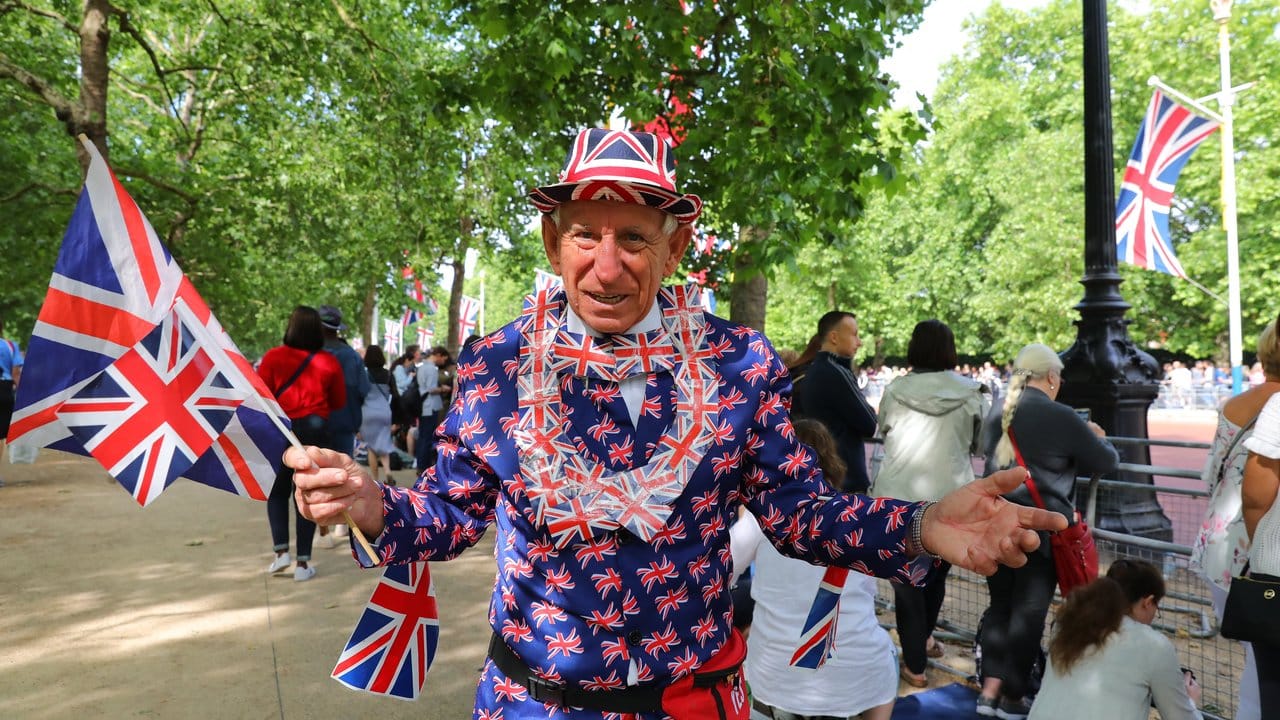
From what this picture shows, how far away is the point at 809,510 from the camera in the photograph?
196 centimetres

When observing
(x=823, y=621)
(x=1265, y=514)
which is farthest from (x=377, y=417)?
(x=1265, y=514)

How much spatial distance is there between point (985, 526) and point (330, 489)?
1.27 meters

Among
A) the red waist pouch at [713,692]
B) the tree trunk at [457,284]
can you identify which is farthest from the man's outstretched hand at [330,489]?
the tree trunk at [457,284]

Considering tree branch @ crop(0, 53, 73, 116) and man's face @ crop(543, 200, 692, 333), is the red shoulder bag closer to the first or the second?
man's face @ crop(543, 200, 692, 333)

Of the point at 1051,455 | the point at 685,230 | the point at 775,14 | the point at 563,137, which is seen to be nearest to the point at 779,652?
the point at 1051,455

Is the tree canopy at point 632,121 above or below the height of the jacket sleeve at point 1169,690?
above

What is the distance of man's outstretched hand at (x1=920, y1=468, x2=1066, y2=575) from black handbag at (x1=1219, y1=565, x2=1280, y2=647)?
1.81 meters

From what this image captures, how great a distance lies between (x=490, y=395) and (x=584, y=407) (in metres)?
0.22

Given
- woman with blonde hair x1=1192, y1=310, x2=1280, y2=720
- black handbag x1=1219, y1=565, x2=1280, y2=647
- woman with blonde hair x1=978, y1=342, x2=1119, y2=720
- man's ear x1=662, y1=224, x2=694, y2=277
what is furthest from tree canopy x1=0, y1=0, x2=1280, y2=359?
man's ear x1=662, y1=224, x2=694, y2=277

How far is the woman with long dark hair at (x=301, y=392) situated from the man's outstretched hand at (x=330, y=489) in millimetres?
4926

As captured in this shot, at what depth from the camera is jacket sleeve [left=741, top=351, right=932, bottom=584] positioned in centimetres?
184

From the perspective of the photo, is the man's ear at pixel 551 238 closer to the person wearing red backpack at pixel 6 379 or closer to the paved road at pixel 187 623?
the paved road at pixel 187 623

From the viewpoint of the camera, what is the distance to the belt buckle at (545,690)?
6.12 ft

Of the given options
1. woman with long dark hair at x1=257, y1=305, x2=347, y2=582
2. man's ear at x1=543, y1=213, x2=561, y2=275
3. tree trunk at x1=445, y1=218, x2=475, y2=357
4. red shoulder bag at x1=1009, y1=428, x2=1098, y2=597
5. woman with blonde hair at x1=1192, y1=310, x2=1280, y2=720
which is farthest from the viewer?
tree trunk at x1=445, y1=218, x2=475, y2=357
